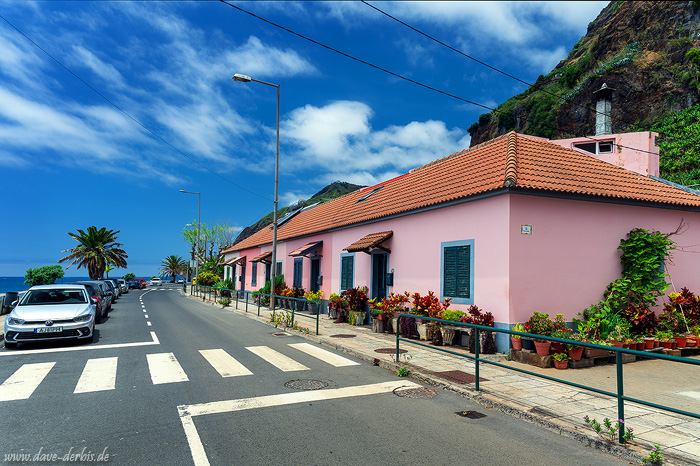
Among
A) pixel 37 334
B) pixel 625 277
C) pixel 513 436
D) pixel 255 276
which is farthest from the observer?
pixel 255 276

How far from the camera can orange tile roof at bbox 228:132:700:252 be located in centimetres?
1082

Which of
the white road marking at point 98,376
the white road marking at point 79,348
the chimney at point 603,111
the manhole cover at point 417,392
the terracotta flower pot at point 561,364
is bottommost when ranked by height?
the white road marking at point 79,348

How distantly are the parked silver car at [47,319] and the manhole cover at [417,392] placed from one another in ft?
27.6

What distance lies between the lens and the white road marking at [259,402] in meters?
4.79

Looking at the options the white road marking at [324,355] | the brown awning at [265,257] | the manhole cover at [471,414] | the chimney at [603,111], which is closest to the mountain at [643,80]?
the chimney at [603,111]

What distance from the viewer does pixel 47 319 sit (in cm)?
1039

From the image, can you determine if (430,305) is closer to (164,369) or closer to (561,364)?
(561,364)

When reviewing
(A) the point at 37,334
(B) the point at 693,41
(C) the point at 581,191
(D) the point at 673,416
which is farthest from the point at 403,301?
(B) the point at 693,41

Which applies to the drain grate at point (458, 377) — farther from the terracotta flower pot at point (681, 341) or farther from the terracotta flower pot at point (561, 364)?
the terracotta flower pot at point (681, 341)

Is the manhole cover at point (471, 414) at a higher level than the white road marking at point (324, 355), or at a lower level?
higher

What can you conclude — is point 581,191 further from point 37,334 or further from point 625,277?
point 37,334

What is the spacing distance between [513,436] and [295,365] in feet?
15.7

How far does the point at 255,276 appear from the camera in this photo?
3291 centimetres

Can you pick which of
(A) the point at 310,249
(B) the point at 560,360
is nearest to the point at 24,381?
(B) the point at 560,360
